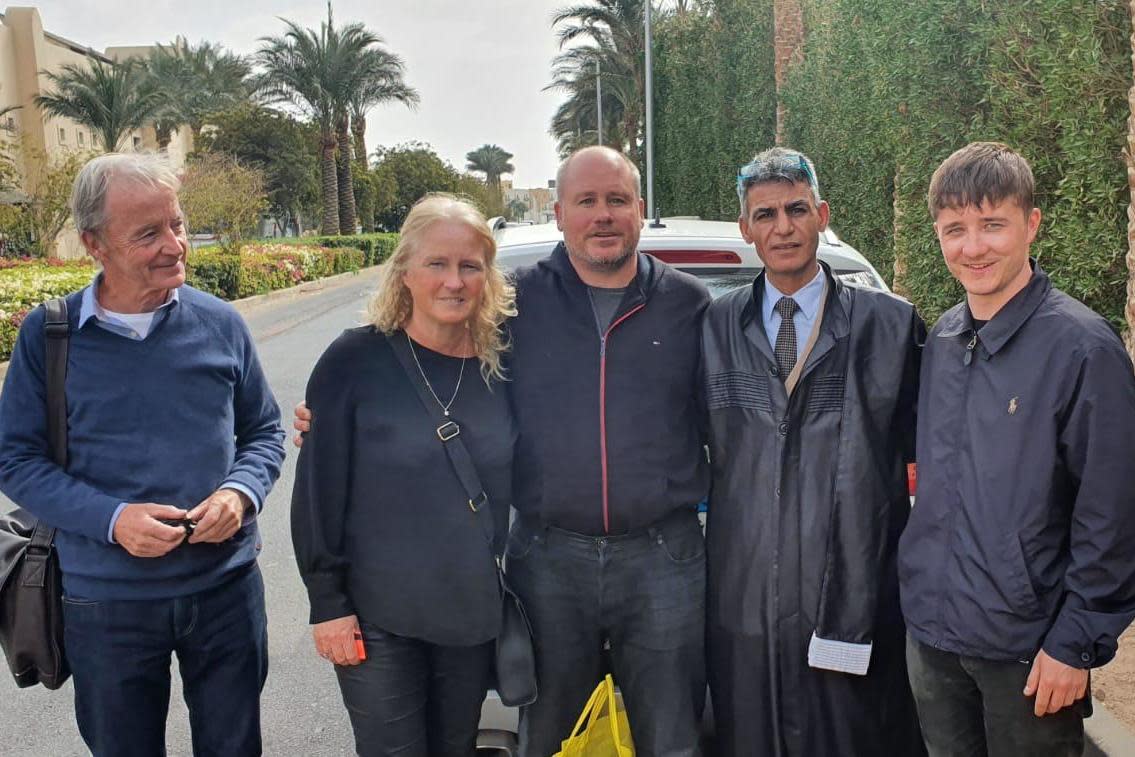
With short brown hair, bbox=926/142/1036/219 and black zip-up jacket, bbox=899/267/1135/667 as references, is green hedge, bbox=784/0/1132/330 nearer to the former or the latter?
short brown hair, bbox=926/142/1036/219

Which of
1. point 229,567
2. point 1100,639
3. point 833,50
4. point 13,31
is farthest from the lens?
point 13,31

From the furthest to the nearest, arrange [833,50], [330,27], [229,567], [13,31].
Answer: [13,31] → [330,27] → [833,50] → [229,567]

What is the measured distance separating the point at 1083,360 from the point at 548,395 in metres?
1.39

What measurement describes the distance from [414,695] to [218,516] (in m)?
0.71

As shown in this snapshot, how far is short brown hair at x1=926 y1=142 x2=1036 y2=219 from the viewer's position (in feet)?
8.24

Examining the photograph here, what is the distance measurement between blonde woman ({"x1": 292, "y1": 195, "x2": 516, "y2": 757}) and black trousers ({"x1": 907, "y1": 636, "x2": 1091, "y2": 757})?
115 centimetres

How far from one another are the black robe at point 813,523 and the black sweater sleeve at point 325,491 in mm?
1052

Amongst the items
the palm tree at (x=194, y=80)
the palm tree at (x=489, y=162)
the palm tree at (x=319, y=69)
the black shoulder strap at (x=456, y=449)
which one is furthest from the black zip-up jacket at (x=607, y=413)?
the palm tree at (x=489, y=162)

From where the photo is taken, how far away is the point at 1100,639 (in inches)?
88.5

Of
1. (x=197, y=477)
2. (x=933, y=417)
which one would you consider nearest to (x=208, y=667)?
(x=197, y=477)

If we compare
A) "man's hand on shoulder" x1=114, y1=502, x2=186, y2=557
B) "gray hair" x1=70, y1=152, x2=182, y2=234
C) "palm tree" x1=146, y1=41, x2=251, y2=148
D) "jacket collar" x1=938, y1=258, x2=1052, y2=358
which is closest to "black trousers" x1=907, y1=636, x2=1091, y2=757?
"jacket collar" x1=938, y1=258, x2=1052, y2=358

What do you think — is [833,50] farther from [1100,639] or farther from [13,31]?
[13,31]

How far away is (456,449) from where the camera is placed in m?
2.69

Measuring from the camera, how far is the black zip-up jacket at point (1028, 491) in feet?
7.35
